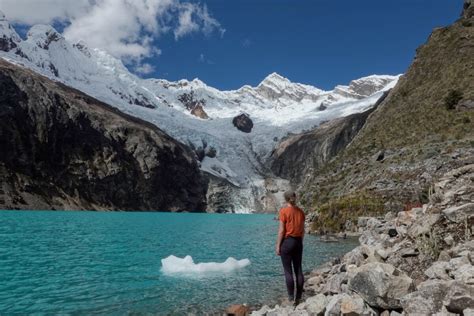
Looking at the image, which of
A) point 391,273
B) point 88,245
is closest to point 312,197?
point 88,245

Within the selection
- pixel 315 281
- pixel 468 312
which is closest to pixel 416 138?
pixel 315 281

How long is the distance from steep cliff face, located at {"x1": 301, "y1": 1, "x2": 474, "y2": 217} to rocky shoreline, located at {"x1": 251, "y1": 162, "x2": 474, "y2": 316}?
21215 millimetres

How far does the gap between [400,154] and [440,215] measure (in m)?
38.2

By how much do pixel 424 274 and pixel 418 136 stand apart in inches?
1674

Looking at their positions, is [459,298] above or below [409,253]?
below

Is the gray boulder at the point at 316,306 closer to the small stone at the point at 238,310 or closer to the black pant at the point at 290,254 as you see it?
the black pant at the point at 290,254

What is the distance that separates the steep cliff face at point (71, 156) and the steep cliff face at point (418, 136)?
110427 mm

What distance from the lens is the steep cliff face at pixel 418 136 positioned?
42500 millimetres

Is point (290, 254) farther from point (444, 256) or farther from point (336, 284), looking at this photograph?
point (444, 256)

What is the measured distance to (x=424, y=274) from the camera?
1137 cm

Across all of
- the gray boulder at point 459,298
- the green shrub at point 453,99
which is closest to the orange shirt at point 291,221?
the gray boulder at point 459,298

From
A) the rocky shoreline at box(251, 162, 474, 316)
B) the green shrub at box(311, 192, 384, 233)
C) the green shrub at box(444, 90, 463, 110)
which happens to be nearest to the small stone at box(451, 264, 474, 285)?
the rocky shoreline at box(251, 162, 474, 316)

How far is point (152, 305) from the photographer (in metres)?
16.2

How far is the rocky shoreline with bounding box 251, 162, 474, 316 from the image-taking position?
26.9 ft
